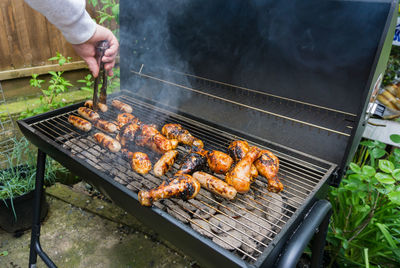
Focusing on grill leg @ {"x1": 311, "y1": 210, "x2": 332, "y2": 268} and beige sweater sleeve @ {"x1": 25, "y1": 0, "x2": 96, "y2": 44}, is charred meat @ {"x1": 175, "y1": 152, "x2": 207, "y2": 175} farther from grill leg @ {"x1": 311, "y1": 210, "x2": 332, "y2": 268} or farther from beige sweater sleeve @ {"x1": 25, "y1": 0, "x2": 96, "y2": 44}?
beige sweater sleeve @ {"x1": 25, "y1": 0, "x2": 96, "y2": 44}

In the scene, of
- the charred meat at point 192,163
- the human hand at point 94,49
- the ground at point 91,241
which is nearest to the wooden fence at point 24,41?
the ground at point 91,241

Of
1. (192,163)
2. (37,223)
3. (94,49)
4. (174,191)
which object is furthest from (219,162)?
(37,223)

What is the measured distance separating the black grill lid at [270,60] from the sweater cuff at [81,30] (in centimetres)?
110

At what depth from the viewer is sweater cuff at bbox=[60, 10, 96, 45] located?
1.84 metres

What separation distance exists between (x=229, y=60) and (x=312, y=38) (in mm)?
790

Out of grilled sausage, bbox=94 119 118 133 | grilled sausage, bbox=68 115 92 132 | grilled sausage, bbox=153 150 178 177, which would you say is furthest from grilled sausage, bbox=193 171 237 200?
grilled sausage, bbox=68 115 92 132

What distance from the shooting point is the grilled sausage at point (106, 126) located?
2.30m

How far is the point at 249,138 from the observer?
224 centimetres

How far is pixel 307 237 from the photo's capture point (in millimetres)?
1304

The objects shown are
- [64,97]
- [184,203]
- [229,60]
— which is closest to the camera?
[184,203]

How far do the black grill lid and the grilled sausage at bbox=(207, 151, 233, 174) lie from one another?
628 mm

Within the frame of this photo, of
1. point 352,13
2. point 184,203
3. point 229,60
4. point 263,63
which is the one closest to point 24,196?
point 184,203

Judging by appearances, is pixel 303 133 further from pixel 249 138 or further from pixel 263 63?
pixel 263 63

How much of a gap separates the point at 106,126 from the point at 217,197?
46.6 inches
